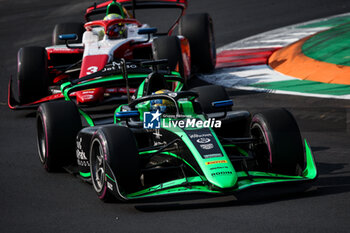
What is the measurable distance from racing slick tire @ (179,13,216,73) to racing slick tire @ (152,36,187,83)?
2132 millimetres

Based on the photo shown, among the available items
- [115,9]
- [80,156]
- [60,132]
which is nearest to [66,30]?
[115,9]

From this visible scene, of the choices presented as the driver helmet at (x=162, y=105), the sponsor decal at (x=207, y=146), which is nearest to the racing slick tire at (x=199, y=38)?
the driver helmet at (x=162, y=105)

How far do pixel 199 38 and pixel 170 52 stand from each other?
2400 millimetres

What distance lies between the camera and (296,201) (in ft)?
21.4

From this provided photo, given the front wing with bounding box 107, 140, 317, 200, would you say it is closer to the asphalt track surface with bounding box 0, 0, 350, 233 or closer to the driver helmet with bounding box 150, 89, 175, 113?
the asphalt track surface with bounding box 0, 0, 350, 233

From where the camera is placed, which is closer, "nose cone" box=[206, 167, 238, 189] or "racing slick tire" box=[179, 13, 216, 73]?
"nose cone" box=[206, 167, 238, 189]

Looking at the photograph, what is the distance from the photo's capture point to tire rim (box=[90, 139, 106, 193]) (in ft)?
23.0

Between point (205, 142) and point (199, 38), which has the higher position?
point (205, 142)

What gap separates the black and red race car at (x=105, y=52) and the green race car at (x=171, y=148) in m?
3.30

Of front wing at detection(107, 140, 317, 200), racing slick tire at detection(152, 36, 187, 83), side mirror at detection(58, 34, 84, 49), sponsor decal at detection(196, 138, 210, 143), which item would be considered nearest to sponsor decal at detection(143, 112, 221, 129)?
sponsor decal at detection(196, 138, 210, 143)

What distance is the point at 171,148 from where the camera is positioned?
23.5 feet

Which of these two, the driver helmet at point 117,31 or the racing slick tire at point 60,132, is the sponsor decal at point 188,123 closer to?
the racing slick tire at point 60,132

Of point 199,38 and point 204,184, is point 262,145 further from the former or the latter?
point 199,38

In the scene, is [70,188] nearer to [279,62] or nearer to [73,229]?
[73,229]
